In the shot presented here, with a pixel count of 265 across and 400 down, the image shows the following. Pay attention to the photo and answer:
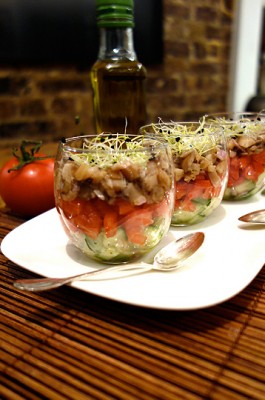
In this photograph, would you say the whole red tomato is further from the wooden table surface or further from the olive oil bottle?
the wooden table surface

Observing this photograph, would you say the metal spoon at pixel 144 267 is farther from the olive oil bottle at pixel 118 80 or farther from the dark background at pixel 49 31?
the dark background at pixel 49 31

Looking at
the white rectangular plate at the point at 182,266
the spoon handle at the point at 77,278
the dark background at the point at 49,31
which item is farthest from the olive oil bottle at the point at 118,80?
the dark background at the point at 49,31

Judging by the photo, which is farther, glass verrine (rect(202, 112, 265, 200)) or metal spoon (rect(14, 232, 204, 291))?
glass verrine (rect(202, 112, 265, 200))

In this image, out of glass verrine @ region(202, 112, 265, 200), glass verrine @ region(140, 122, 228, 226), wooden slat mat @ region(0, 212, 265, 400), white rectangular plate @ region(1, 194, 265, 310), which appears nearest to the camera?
wooden slat mat @ region(0, 212, 265, 400)

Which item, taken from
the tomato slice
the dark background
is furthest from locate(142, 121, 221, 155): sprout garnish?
the dark background

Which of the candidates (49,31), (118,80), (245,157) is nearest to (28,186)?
(118,80)

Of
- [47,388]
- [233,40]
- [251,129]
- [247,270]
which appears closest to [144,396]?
[47,388]
